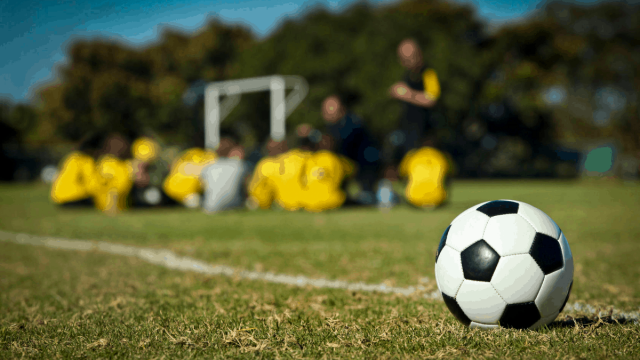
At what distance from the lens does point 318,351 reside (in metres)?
2.06

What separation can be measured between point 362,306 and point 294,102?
2396 centimetres

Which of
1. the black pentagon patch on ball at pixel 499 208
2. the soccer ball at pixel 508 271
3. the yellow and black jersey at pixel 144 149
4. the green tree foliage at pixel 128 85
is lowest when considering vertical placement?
the soccer ball at pixel 508 271

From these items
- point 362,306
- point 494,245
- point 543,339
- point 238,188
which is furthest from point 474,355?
point 238,188

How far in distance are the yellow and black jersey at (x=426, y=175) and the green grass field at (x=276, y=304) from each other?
274 centimetres

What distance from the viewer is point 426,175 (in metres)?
8.98

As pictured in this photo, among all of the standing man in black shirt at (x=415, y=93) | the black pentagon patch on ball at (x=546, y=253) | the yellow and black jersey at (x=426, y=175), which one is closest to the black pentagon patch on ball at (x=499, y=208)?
the black pentagon patch on ball at (x=546, y=253)

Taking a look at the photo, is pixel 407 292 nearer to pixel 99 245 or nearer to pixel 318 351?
pixel 318 351

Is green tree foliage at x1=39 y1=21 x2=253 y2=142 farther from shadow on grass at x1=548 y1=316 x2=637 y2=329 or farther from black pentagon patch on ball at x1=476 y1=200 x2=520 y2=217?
shadow on grass at x1=548 y1=316 x2=637 y2=329

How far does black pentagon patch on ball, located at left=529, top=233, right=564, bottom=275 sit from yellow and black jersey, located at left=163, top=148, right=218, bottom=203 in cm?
900

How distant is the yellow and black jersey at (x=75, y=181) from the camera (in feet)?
34.0

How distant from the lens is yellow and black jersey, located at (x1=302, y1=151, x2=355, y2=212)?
937cm

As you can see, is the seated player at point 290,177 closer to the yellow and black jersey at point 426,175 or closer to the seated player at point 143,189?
the yellow and black jersey at point 426,175

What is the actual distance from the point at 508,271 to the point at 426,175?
6850 mm

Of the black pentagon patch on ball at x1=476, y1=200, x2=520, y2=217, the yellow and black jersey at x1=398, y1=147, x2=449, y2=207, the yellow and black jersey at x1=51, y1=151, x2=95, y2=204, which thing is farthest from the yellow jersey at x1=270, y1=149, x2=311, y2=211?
the black pentagon patch on ball at x1=476, y1=200, x2=520, y2=217
